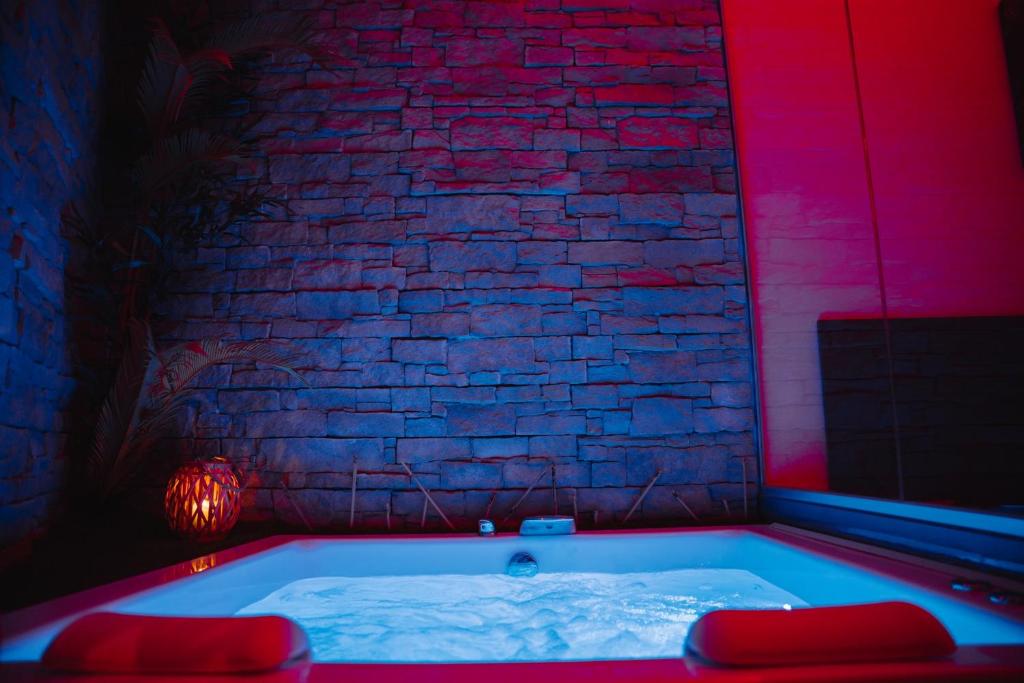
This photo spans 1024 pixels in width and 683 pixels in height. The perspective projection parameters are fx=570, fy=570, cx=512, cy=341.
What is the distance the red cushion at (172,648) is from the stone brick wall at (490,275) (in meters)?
1.60

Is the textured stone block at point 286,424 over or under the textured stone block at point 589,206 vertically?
under

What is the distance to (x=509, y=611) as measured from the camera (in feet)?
5.31

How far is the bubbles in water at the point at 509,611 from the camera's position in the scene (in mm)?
1314

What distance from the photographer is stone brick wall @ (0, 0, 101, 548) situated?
1779mm

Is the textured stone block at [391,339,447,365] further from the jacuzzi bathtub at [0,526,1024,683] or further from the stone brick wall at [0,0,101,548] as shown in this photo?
the stone brick wall at [0,0,101,548]

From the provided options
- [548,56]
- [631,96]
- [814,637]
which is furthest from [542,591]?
[548,56]

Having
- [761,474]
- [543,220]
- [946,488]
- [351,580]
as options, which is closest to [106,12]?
[543,220]

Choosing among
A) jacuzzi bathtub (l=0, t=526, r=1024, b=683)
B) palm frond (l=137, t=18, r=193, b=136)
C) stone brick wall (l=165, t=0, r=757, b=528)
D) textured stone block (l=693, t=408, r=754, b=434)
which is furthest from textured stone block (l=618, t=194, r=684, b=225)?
palm frond (l=137, t=18, r=193, b=136)

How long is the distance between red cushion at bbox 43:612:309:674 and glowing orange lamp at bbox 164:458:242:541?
1314mm

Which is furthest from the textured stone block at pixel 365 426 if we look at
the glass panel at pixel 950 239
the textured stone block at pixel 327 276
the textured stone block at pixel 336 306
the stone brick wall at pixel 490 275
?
the glass panel at pixel 950 239

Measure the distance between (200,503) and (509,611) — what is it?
3.93 ft

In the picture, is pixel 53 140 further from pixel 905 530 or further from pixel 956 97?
pixel 956 97

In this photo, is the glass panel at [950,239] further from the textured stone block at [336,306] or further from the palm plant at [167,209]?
the palm plant at [167,209]

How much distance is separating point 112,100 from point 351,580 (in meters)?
2.36
